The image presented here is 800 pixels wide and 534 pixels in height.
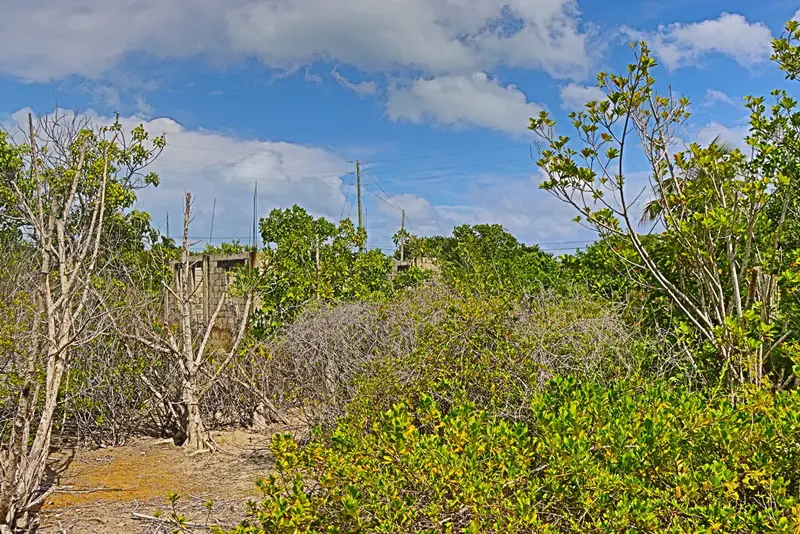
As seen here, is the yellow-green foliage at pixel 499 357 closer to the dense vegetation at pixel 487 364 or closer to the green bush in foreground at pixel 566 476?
the dense vegetation at pixel 487 364

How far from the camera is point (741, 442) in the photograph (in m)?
2.83

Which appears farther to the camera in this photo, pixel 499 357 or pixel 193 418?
pixel 193 418

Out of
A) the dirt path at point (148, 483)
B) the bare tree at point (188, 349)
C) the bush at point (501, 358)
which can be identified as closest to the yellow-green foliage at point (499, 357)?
the bush at point (501, 358)

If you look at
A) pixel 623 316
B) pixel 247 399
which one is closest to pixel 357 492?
pixel 623 316

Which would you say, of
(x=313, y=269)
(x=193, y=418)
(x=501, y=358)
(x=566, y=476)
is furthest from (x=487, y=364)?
(x=313, y=269)

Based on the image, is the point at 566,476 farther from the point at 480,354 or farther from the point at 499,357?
the point at 480,354

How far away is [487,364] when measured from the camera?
5.14 meters

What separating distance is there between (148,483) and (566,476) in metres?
4.46

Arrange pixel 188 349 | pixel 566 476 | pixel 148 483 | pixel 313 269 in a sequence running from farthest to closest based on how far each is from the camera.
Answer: pixel 313 269 → pixel 188 349 → pixel 148 483 → pixel 566 476

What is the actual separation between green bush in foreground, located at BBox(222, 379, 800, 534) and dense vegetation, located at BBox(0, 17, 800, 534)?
0.04 ft

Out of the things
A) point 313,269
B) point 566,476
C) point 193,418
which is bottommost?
point 193,418

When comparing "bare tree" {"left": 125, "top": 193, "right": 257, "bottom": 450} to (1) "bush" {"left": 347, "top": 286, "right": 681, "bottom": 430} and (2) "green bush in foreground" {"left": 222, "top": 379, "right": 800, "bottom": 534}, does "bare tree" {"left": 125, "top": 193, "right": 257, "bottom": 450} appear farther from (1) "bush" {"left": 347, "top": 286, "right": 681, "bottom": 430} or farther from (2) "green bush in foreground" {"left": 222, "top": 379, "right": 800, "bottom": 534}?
(2) "green bush in foreground" {"left": 222, "top": 379, "right": 800, "bottom": 534}

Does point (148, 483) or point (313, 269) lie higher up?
point (313, 269)

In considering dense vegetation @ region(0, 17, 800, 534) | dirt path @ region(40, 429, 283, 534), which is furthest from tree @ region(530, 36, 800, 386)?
dirt path @ region(40, 429, 283, 534)
